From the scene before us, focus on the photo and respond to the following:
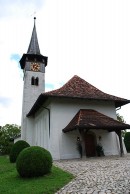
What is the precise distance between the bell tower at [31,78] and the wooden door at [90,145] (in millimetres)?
11454

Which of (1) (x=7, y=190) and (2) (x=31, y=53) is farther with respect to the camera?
(2) (x=31, y=53)

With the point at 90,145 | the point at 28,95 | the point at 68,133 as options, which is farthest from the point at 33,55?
the point at 90,145

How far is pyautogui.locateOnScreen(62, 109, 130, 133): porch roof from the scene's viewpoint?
16495 millimetres

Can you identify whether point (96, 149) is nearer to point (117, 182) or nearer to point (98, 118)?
point (98, 118)

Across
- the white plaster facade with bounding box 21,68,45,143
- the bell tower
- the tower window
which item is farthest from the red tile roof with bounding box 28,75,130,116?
the tower window

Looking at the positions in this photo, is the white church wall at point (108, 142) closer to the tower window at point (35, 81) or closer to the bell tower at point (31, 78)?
the bell tower at point (31, 78)

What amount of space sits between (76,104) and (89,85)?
Answer: 3652mm

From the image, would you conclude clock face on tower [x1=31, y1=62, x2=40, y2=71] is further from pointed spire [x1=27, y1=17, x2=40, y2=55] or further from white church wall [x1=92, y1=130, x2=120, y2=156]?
white church wall [x1=92, y1=130, x2=120, y2=156]

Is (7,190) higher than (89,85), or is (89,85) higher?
(89,85)

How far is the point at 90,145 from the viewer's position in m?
19.7

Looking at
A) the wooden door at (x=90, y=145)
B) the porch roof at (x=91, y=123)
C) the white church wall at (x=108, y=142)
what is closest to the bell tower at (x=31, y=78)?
the wooden door at (x=90, y=145)

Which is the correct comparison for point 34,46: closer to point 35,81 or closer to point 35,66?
point 35,66

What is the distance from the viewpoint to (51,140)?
1881 cm

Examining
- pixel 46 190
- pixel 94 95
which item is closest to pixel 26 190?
pixel 46 190
